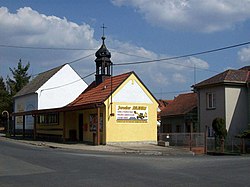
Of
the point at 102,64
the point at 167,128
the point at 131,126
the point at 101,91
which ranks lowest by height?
the point at 167,128

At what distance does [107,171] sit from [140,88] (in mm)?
19530

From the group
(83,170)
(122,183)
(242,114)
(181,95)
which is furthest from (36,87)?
(122,183)

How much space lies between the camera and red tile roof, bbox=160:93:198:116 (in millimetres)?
43056

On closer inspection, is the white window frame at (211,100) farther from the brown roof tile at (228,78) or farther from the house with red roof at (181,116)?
the house with red roof at (181,116)

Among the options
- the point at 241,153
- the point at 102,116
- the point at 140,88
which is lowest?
the point at 241,153

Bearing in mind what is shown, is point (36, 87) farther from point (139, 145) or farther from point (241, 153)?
point (241, 153)

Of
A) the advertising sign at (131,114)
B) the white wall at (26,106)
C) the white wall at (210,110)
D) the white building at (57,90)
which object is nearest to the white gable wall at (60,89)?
the white building at (57,90)

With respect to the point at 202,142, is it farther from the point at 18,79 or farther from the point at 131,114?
the point at 18,79

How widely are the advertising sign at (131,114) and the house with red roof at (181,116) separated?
301 inches

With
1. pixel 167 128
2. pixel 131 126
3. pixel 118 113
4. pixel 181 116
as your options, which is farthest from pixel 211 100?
pixel 167 128

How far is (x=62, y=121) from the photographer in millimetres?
39750

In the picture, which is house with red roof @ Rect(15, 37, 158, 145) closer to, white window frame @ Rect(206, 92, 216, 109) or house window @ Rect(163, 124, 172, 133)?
white window frame @ Rect(206, 92, 216, 109)

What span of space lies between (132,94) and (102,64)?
238 inches

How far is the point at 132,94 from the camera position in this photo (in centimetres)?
3409
